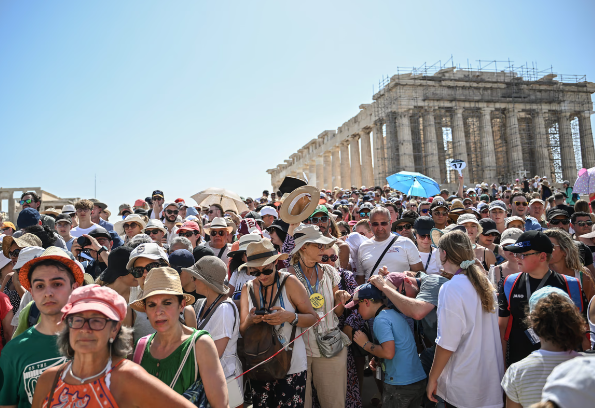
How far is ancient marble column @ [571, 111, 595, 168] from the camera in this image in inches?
1478


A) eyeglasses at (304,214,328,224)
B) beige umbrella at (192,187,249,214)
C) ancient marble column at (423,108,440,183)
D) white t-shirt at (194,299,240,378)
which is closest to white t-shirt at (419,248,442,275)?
eyeglasses at (304,214,328,224)

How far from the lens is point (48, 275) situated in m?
3.26

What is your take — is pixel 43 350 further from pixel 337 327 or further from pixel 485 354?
pixel 485 354

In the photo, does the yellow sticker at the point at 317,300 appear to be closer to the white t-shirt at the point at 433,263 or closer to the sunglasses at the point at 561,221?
the white t-shirt at the point at 433,263

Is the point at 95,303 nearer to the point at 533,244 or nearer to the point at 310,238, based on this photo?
the point at 310,238

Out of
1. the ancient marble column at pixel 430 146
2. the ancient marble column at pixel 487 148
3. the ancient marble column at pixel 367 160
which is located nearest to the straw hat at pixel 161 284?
the ancient marble column at pixel 430 146

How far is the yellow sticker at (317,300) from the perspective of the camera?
442 centimetres

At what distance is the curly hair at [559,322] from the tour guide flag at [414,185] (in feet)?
28.3

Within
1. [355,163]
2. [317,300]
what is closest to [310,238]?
[317,300]

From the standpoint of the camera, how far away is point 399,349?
13.7 ft

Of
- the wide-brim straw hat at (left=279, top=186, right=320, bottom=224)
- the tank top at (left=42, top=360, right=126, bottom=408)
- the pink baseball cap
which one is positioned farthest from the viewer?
the wide-brim straw hat at (left=279, top=186, right=320, bottom=224)

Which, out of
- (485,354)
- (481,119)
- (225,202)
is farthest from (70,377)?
(481,119)

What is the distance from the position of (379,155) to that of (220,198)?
2482cm

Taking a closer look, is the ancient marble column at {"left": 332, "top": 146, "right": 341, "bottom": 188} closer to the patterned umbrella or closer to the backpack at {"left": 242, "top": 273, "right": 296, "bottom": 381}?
the patterned umbrella
